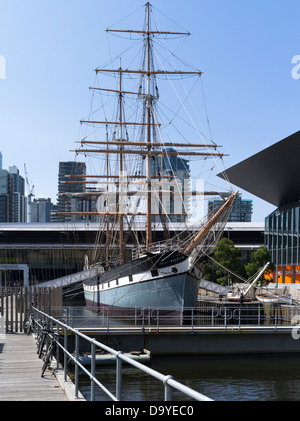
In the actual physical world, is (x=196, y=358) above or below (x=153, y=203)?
below

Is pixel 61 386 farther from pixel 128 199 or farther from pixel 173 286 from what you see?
pixel 128 199

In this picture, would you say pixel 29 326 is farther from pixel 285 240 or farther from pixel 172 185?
pixel 285 240

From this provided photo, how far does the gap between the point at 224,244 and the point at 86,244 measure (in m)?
40.2

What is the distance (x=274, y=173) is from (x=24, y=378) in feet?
222

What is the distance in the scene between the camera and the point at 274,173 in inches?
3095

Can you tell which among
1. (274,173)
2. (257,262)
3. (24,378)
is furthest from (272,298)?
(24,378)

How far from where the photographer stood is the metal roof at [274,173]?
7050 centimetres

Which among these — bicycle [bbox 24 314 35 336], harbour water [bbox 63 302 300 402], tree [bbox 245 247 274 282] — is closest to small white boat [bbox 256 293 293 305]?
tree [bbox 245 247 274 282]

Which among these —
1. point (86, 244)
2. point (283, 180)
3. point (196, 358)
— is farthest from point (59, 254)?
point (196, 358)

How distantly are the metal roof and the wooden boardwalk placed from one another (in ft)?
168

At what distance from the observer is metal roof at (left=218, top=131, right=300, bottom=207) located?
231 feet

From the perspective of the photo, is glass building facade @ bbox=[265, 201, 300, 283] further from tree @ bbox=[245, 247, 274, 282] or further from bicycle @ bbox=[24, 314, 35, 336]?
bicycle @ bbox=[24, 314, 35, 336]

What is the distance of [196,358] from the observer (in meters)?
29.4

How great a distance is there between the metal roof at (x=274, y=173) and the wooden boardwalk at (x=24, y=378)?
2015 inches
